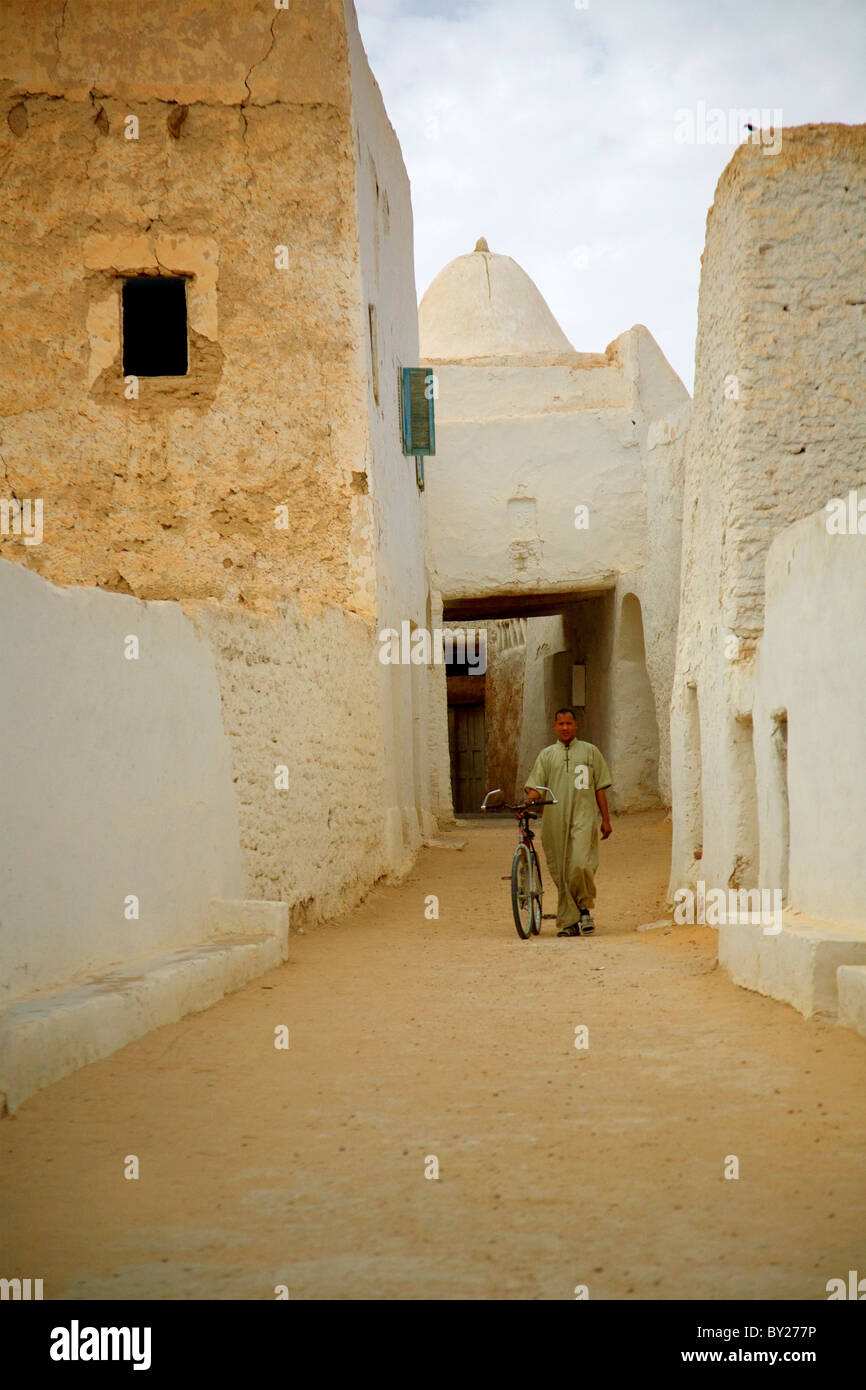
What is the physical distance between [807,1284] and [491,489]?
16.4 metres

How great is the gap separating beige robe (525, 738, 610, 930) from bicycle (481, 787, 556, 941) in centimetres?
12

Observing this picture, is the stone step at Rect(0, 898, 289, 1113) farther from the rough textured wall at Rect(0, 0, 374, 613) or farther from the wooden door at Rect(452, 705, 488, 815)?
the wooden door at Rect(452, 705, 488, 815)

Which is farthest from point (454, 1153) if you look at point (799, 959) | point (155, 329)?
point (155, 329)

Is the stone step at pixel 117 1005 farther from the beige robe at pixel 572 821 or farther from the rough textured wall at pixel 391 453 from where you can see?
the rough textured wall at pixel 391 453

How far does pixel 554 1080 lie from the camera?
14.5ft

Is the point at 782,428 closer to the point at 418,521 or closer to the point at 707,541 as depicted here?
the point at 707,541

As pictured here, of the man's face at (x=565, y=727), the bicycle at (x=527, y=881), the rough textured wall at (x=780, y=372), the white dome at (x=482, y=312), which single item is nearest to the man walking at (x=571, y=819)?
the man's face at (x=565, y=727)

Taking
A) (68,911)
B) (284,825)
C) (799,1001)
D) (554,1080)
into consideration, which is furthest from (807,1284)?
(284,825)

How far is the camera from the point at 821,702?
5992mm

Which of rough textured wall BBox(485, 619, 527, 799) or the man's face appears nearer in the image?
the man's face

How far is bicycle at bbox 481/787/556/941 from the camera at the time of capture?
8.73 meters

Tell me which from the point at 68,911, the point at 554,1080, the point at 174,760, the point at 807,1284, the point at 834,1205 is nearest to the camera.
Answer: the point at 807,1284

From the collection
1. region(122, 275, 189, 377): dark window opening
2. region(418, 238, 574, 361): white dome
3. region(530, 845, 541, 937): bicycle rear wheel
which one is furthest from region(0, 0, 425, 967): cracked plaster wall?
region(418, 238, 574, 361): white dome

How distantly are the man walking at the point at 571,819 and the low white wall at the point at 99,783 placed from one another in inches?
108
